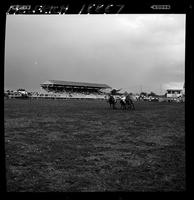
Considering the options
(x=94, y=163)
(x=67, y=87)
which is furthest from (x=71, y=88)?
(x=94, y=163)

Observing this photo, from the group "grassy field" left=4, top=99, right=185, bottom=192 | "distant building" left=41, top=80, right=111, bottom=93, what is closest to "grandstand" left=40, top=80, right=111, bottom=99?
"distant building" left=41, top=80, right=111, bottom=93

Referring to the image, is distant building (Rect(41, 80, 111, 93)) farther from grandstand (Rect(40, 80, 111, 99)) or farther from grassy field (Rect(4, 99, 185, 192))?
grassy field (Rect(4, 99, 185, 192))

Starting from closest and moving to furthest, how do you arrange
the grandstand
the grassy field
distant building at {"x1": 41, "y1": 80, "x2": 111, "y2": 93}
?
the grassy field < the grandstand < distant building at {"x1": 41, "y1": 80, "x2": 111, "y2": 93}

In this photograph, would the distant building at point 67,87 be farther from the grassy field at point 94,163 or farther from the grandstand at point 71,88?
the grassy field at point 94,163

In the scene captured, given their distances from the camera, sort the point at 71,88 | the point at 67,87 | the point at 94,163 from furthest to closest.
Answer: the point at 71,88
the point at 67,87
the point at 94,163

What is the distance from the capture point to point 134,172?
4.62m

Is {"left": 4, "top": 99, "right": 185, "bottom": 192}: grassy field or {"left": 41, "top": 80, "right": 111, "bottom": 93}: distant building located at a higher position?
{"left": 41, "top": 80, "right": 111, "bottom": 93}: distant building

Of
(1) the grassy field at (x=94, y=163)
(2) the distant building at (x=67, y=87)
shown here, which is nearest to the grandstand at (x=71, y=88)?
(2) the distant building at (x=67, y=87)

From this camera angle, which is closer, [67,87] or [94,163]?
[94,163]

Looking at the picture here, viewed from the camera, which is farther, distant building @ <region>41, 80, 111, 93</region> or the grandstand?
distant building @ <region>41, 80, 111, 93</region>

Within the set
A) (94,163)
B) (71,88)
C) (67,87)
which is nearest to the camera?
(94,163)

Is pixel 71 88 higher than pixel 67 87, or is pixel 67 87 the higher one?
pixel 67 87

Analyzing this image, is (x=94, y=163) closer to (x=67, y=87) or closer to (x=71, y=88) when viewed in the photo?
(x=67, y=87)

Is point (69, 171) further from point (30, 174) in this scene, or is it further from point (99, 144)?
point (99, 144)
